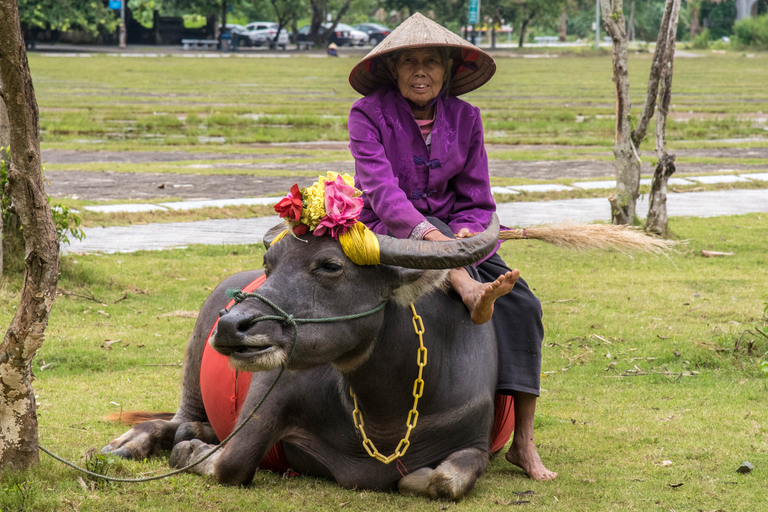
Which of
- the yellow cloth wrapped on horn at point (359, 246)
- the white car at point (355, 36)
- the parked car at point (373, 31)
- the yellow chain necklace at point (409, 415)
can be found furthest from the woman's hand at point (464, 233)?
the parked car at point (373, 31)

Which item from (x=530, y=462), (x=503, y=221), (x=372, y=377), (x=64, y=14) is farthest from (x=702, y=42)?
(x=372, y=377)

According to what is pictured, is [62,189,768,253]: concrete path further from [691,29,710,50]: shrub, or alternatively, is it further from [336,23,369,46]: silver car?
[691,29,710,50]: shrub

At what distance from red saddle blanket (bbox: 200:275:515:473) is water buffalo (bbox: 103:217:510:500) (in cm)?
14

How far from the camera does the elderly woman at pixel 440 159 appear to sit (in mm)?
4379

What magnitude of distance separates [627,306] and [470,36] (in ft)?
207

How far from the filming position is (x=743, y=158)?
63.7 feet

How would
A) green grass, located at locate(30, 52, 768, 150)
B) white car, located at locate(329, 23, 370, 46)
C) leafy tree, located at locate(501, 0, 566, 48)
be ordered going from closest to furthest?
green grass, located at locate(30, 52, 768, 150) < leafy tree, located at locate(501, 0, 566, 48) < white car, located at locate(329, 23, 370, 46)

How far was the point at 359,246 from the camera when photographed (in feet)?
11.9

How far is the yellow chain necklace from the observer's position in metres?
3.90

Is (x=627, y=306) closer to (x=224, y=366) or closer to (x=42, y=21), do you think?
(x=224, y=366)

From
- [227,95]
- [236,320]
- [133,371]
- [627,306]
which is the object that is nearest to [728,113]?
[227,95]

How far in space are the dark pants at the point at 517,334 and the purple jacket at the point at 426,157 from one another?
0.34 metres

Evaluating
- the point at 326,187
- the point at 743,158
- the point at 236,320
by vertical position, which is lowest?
the point at 743,158

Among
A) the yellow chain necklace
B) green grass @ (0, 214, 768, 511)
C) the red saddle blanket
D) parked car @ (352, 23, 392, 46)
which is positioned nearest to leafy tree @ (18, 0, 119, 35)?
parked car @ (352, 23, 392, 46)
